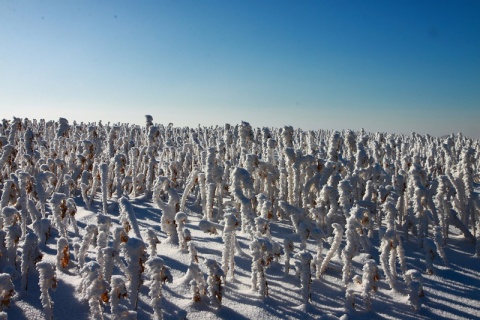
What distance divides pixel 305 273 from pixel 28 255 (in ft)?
15.3

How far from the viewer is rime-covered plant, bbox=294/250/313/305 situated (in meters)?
5.61

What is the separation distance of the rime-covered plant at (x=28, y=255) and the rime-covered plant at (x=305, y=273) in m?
4.45

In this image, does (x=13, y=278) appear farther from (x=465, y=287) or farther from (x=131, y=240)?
(x=465, y=287)

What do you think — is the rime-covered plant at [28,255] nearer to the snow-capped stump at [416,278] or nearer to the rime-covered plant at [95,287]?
the rime-covered plant at [95,287]

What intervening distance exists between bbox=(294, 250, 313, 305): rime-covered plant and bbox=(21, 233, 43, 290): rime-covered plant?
14.6 feet

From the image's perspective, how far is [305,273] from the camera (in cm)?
569

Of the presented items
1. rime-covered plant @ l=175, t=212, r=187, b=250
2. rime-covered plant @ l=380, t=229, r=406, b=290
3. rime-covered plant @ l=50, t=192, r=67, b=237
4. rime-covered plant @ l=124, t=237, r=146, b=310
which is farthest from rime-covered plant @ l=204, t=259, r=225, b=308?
rime-covered plant @ l=50, t=192, r=67, b=237

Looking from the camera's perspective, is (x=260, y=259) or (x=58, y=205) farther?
(x=58, y=205)

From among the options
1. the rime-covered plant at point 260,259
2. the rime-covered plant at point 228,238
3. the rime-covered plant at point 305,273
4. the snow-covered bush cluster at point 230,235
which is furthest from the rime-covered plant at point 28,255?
the rime-covered plant at point 305,273

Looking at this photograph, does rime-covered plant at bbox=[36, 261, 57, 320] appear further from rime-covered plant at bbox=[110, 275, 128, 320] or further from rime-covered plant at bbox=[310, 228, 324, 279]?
rime-covered plant at bbox=[310, 228, 324, 279]

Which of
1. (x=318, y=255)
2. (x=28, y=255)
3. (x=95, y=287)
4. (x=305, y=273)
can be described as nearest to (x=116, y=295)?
(x=95, y=287)

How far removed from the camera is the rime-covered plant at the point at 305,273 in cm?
561

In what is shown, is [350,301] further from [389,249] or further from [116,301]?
[116,301]

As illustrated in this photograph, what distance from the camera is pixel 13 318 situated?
484 centimetres
